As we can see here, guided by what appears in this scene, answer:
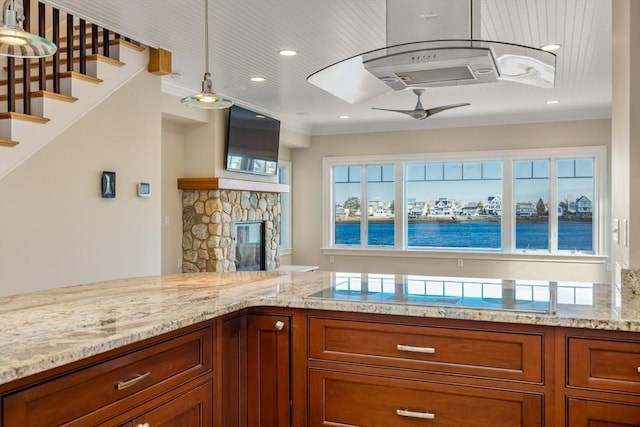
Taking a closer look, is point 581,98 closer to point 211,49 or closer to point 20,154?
point 211,49

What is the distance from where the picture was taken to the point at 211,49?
4395mm

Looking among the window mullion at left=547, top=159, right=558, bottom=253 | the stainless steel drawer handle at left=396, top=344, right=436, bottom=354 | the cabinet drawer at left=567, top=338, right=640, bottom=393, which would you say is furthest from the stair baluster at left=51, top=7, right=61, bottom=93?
the window mullion at left=547, top=159, right=558, bottom=253

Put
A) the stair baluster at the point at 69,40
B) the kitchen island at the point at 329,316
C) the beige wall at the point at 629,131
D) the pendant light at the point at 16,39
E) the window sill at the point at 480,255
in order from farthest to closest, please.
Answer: the window sill at the point at 480,255
the stair baluster at the point at 69,40
the beige wall at the point at 629,131
the pendant light at the point at 16,39
the kitchen island at the point at 329,316

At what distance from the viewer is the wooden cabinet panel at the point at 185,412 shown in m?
1.75

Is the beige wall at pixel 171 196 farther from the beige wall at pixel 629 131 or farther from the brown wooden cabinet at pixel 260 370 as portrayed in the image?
the beige wall at pixel 629 131

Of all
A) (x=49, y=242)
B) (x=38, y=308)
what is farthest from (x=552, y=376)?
(x=49, y=242)

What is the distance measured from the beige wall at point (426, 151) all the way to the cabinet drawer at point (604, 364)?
5.79m

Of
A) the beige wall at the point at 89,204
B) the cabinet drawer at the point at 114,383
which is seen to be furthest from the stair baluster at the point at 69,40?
the cabinet drawer at the point at 114,383

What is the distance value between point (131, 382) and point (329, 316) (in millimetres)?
831

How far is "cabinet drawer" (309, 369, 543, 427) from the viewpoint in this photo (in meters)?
1.95

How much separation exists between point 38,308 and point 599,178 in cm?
691

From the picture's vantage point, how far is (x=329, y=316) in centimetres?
219

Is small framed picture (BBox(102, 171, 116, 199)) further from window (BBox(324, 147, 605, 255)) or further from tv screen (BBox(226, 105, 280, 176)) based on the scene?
window (BBox(324, 147, 605, 255))

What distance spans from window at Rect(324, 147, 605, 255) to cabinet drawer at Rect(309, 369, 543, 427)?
5.83 m
